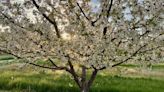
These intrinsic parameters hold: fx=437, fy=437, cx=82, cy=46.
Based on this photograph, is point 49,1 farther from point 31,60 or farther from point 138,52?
point 138,52

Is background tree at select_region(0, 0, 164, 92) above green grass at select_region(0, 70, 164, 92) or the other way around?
above

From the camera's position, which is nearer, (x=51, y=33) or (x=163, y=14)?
(x=163, y=14)

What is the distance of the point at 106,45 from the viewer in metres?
9.94

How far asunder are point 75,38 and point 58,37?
674 mm

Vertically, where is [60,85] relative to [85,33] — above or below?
below

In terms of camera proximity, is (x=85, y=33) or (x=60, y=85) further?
(x=60, y=85)

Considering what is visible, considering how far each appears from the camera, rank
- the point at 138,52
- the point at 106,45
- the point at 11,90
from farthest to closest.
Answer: the point at 11,90
the point at 138,52
the point at 106,45

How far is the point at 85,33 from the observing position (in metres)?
10.1

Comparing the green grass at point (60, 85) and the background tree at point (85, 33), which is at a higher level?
the background tree at point (85, 33)

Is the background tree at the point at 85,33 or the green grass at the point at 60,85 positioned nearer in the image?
the background tree at the point at 85,33

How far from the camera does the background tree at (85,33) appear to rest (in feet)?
32.9

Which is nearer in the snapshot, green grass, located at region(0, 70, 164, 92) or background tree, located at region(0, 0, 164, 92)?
background tree, located at region(0, 0, 164, 92)

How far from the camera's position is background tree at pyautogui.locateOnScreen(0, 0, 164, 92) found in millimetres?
10023

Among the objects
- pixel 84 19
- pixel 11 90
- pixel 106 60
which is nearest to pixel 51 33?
pixel 84 19
